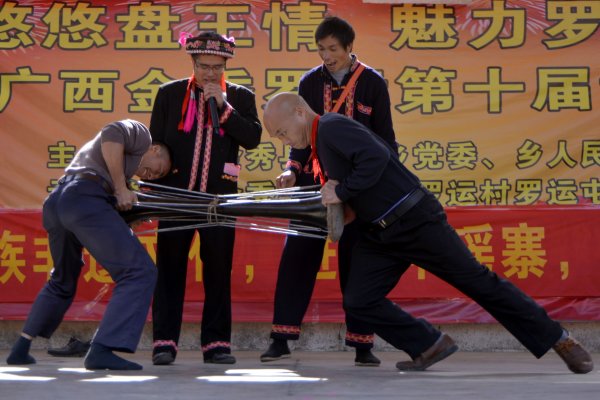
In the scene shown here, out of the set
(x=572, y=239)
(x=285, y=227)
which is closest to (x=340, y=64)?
(x=285, y=227)

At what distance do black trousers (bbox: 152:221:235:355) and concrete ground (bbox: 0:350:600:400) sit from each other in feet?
0.54

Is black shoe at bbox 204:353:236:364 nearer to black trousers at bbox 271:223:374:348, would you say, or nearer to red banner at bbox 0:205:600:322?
black trousers at bbox 271:223:374:348

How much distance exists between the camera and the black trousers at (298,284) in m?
5.78

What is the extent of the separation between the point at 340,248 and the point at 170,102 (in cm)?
113

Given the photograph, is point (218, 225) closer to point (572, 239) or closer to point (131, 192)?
point (131, 192)

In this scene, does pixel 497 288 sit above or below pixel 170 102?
below

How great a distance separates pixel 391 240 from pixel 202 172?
1.15 m

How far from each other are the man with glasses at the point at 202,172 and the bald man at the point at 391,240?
734 millimetres

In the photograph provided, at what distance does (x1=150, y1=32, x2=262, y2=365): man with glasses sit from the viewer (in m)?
5.67

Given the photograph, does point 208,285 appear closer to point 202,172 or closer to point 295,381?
point 202,172

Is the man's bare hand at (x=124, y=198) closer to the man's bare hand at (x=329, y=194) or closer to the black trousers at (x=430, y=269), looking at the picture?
the man's bare hand at (x=329, y=194)

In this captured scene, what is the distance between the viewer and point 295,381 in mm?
4570

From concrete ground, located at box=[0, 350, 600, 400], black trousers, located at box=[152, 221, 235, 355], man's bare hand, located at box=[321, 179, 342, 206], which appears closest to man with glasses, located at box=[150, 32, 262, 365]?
black trousers, located at box=[152, 221, 235, 355]

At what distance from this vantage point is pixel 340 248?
5.80 m
